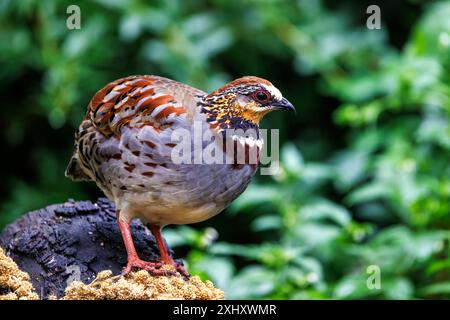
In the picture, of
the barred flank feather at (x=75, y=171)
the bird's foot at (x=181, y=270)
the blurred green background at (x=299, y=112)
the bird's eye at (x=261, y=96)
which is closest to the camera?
the bird's eye at (x=261, y=96)

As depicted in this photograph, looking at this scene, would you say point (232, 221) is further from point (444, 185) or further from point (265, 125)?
point (444, 185)

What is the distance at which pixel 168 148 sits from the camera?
3.88 metres

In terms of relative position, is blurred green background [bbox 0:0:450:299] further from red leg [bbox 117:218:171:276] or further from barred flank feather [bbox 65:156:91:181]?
A: red leg [bbox 117:218:171:276]

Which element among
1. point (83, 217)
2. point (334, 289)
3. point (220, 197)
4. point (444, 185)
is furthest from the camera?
point (444, 185)

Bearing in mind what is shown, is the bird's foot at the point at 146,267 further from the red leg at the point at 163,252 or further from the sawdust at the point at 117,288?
the red leg at the point at 163,252

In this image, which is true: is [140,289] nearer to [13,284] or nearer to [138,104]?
[13,284]

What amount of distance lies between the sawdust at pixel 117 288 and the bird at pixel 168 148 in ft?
0.47

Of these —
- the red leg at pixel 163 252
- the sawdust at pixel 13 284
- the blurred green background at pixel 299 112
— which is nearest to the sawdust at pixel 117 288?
the sawdust at pixel 13 284

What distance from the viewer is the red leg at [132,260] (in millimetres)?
3957

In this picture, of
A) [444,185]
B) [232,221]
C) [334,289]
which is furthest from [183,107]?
[232,221]

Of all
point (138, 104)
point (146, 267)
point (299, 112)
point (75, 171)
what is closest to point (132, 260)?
point (146, 267)

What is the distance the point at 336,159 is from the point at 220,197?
3152 millimetres

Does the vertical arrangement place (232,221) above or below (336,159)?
below
